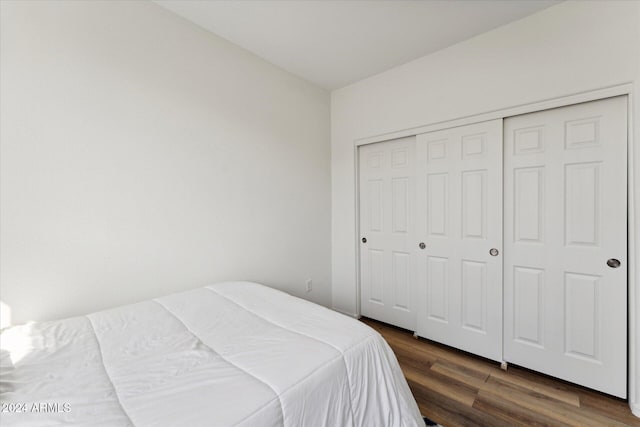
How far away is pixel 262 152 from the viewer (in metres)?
2.42

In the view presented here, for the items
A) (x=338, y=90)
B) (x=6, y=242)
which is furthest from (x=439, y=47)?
(x=6, y=242)

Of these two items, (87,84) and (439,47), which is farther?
(439,47)

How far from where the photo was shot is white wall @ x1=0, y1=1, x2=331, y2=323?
1.36m

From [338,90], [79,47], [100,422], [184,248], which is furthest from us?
[338,90]

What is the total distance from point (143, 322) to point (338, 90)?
111 inches

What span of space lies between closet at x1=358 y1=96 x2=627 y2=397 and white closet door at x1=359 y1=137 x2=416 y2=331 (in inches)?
0.5

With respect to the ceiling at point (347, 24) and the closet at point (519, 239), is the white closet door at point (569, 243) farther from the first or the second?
the ceiling at point (347, 24)

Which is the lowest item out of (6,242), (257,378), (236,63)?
(257,378)

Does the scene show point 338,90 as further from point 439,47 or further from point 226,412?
point 226,412

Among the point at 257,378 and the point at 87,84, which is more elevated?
the point at 87,84

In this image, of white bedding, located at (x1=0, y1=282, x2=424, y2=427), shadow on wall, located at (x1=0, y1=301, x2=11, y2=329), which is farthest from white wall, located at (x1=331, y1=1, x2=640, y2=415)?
shadow on wall, located at (x1=0, y1=301, x2=11, y2=329)

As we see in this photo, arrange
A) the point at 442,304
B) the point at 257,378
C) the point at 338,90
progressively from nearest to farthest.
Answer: the point at 257,378
the point at 442,304
the point at 338,90

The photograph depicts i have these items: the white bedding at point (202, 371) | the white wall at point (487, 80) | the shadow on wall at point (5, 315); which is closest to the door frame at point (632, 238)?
the white wall at point (487, 80)

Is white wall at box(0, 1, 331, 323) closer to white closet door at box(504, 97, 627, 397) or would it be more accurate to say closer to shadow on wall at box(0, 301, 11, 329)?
shadow on wall at box(0, 301, 11, 329)
